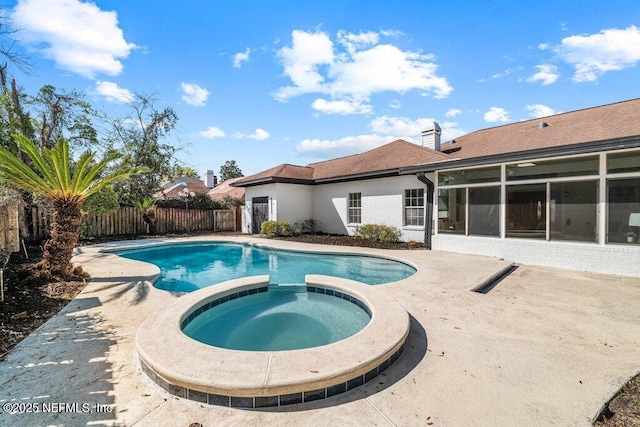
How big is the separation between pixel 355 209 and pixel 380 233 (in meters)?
2.54

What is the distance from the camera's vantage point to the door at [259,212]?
16.6 metres

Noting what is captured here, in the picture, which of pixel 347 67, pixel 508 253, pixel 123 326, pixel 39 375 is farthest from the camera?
pixel 347 67

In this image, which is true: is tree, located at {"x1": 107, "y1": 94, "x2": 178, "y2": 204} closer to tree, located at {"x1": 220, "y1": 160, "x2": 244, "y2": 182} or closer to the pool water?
the pool water

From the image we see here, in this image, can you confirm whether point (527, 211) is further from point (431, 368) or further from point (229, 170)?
point (229, 170)

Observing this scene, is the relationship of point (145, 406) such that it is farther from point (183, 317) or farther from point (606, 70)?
point (606, 70)

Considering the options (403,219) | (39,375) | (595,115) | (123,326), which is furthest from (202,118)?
(595,115)

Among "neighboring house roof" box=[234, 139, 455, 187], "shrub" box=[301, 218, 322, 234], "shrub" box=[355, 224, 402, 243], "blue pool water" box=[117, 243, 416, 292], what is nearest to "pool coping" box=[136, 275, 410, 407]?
"blue pool water" box=[117, 243, 416, 292]

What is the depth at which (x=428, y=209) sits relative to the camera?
11.3m

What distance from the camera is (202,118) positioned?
16.0 m

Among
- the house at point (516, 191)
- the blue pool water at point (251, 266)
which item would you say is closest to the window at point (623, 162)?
the house at point (516, 191)

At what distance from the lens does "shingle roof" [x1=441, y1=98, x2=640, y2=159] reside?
898cm

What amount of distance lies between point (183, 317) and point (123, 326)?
2.93 feet

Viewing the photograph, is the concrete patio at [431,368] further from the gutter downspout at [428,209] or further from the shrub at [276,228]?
the shrub at [276,228]

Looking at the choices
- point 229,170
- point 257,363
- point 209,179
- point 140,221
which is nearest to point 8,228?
point 257,363
